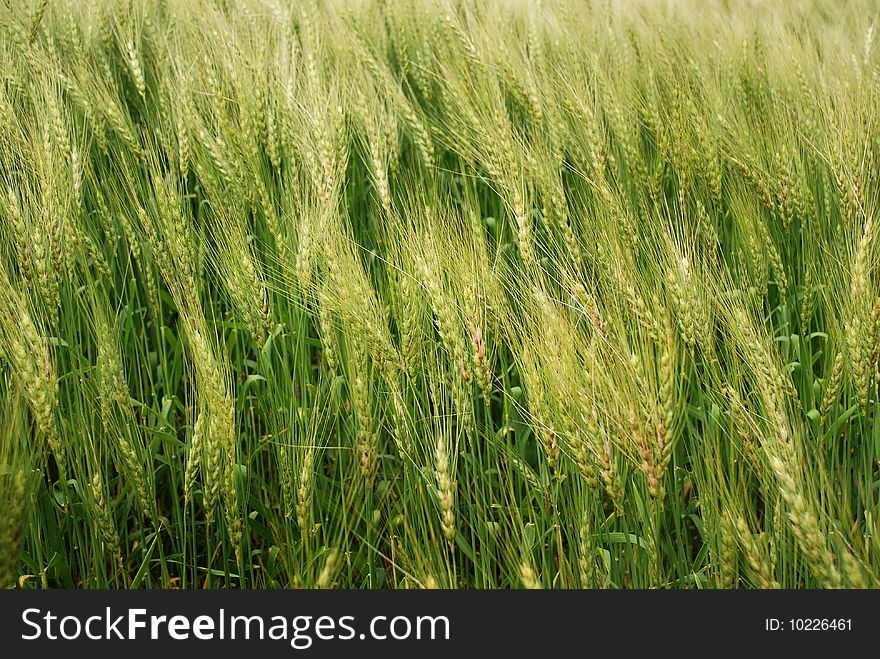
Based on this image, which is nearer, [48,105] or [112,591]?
[112,591]

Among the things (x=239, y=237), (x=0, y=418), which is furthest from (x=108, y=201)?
(x=0, y=418)

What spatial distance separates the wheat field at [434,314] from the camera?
1.28 metres

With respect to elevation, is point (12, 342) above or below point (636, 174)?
below

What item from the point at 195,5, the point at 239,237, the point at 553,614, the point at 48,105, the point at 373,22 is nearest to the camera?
the point at 553,614

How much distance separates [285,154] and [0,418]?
996mm

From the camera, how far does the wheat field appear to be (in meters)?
1.28

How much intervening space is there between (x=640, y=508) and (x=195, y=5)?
2248mm

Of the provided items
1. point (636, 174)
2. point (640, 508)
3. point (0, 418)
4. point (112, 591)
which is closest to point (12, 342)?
point (0, 418)

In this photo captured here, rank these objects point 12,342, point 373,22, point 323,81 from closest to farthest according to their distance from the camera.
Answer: point 12,342 < point 323,81 < point 373,22

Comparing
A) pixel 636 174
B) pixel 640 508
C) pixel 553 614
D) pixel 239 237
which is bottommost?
pixel 553 614

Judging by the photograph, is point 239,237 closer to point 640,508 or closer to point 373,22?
point 640,508

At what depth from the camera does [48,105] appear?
1827 millimetres

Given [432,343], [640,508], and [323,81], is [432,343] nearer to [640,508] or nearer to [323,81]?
[640,508]

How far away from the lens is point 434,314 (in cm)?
154
